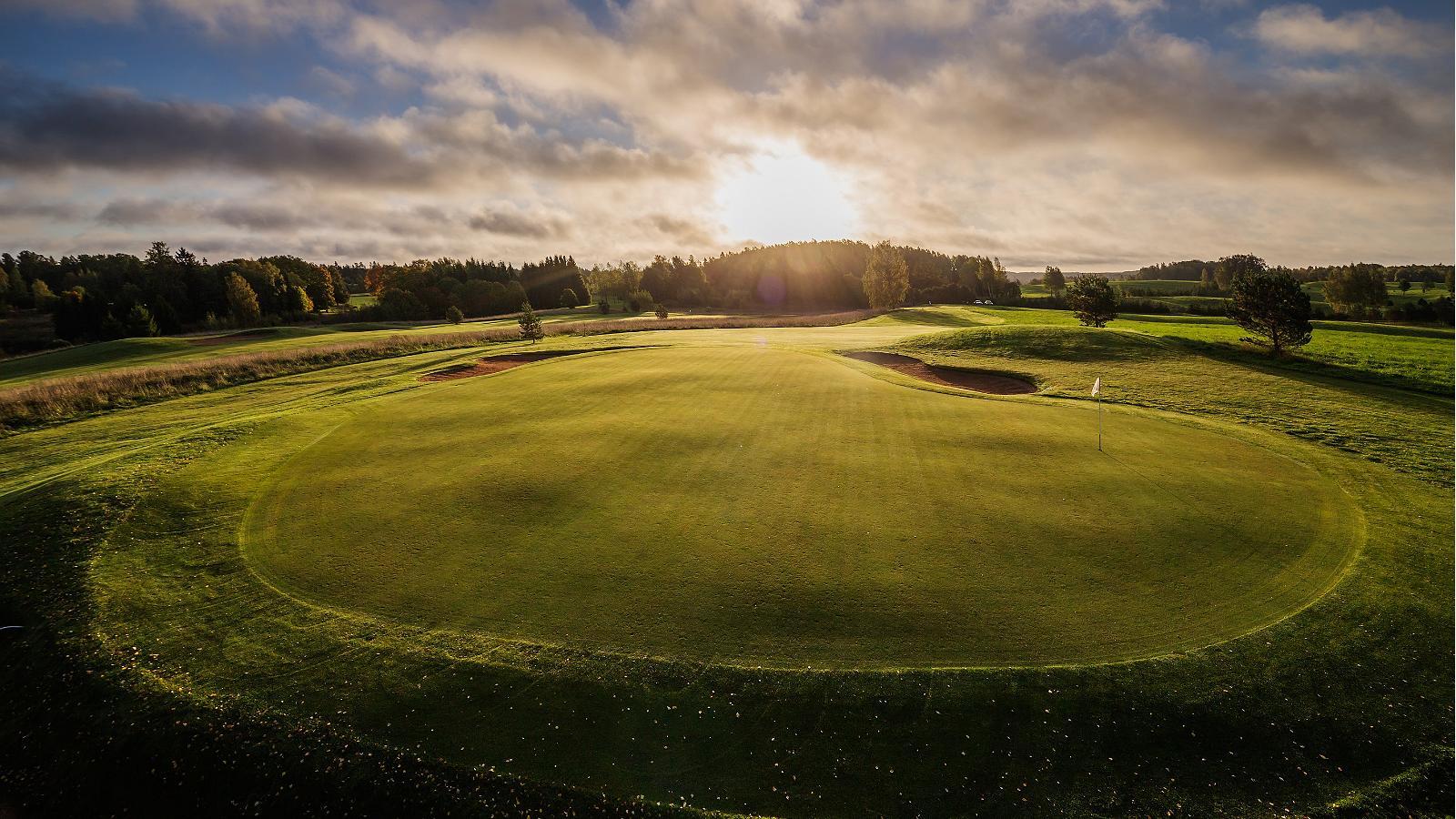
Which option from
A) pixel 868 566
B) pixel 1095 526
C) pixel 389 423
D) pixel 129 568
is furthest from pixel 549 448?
pixel 1095 526

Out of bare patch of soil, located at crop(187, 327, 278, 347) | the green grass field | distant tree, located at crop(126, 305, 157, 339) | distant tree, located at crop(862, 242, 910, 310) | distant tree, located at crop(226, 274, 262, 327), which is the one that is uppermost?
distant tree, located at crop(862, 242, 910, 310)

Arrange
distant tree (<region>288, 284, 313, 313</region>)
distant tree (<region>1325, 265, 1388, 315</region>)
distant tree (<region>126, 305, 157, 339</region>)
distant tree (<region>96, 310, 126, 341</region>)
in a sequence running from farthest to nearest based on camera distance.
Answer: distant tree (<region>288, 284, 313, 313</region>) → distant tree (<region>1325, 265, 1388, 315</region>) → distant tree (<region>126, 305, 157, 339</region>) → distant tree (<region>96, 310, 126, 341</region>)

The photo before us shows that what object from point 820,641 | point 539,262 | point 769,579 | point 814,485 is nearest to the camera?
point 820,641

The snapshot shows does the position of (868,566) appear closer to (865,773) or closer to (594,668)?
(865,773)

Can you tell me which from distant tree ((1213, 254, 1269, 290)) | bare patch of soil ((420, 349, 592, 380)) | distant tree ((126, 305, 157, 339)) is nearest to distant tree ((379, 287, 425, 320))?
distant tree ((126, 305, 157, 339))

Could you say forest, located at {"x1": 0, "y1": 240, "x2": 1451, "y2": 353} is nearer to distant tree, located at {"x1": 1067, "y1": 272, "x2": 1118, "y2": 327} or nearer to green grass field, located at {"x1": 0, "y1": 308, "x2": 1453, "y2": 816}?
distant tree, located at {"x1": 1067, "y1": 272, "x2": 1118, "y2": 327}

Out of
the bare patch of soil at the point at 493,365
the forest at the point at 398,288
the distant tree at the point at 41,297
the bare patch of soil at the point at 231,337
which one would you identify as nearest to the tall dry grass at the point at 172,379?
the bare patch of soil at the point at 493,365

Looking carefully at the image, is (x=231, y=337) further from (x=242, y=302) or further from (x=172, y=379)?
(x=172, y=379)
